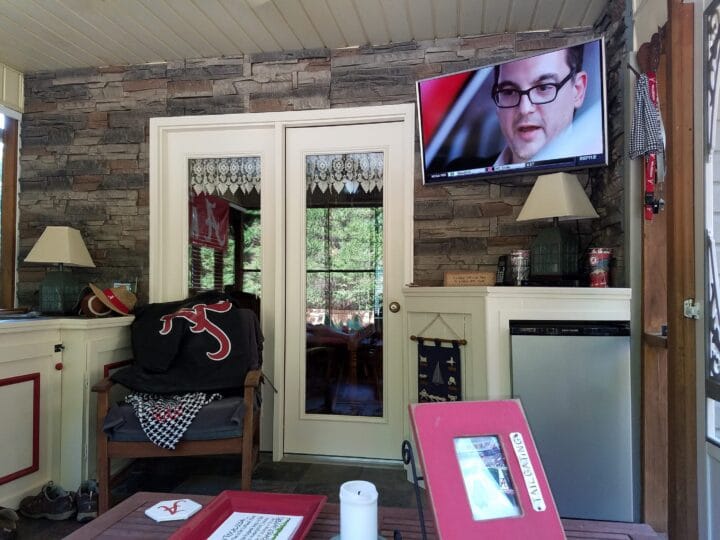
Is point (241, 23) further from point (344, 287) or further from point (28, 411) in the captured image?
point (28, 411)

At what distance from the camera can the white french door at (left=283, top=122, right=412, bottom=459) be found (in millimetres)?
2785

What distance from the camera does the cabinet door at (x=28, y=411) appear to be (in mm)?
2098

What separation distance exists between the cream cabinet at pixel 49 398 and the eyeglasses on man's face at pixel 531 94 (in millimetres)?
2415

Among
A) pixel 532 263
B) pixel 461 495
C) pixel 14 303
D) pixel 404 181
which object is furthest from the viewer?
pixel 14 303

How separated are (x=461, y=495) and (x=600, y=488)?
1.47 m

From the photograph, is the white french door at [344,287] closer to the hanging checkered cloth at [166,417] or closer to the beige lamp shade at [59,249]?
the hanging checkered cloth at [166,417]

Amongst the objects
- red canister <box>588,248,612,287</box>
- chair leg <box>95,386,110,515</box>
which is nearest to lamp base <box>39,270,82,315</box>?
chair leg <box>95,386,110,515</box>

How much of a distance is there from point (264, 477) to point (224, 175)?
188cm

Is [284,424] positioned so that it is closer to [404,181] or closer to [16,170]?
[404,181]

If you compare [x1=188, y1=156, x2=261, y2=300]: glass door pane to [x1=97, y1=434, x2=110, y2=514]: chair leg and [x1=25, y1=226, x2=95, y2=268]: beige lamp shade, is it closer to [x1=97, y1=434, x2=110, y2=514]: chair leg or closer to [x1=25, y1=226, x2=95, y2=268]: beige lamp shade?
[x1=25, y1=226, x2=95, y2=268]: beige lamp shade

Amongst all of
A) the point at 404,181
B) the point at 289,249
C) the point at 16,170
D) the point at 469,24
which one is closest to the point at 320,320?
the point at 289,249

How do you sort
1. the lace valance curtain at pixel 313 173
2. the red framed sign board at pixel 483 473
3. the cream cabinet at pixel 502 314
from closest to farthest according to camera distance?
1. the red framed sign board at pixel 483 473
2. the cream cabinet at pixel 502 314
3. the lace valance curtain at pixel 313 173

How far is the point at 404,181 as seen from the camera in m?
2.74

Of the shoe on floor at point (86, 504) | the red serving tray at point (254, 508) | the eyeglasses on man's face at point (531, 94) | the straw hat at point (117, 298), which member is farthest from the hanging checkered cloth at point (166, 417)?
the eyeglasses on man's face at point (531, 94)
